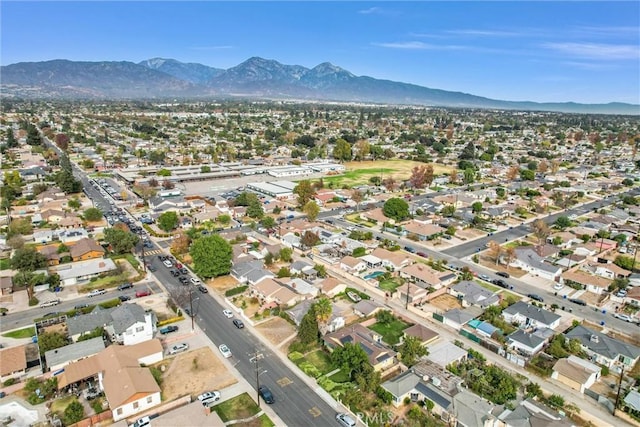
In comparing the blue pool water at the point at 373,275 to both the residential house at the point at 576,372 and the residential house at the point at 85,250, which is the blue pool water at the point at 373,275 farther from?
the residential house at the point at 85,250

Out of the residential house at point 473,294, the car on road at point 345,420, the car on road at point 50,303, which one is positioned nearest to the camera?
the car on road at point 345,420

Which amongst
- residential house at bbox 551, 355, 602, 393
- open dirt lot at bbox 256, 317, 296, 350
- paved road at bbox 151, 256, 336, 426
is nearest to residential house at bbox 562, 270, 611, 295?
residential house at bbox 551, 355, 602, 393

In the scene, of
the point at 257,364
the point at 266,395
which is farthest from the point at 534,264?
the point at 266,395

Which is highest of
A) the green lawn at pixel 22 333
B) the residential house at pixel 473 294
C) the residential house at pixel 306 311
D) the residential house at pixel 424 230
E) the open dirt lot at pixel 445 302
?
the residential house at pixel 424 230

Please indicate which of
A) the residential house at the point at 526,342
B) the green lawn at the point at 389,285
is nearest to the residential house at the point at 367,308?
the green lawn at the point at 389,285

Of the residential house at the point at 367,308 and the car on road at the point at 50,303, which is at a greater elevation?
the residential house at the point at 367,308

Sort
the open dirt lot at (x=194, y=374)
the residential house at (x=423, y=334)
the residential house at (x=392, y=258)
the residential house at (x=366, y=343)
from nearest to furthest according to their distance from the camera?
the open dirt lot at (x=194, y=374) < the residential house at (x=366, y=343) < the residential house at (x=423, y=334) < the residential house at (x=392, y=258)

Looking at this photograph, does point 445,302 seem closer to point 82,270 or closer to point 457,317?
point 457,317

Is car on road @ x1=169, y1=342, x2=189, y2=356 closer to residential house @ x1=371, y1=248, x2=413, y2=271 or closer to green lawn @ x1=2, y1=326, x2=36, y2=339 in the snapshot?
green lawn @ x1=2, y1=326, x2=36, y2=339
